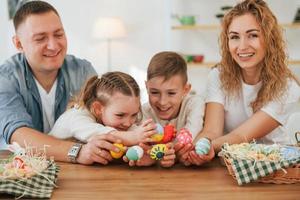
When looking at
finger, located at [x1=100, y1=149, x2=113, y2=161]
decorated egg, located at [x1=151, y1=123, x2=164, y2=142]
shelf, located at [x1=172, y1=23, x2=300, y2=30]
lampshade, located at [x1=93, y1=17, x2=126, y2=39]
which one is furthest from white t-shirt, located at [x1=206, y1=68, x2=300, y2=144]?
lampshade, located at [x1=93, y1=17, x2=126, y2=39]

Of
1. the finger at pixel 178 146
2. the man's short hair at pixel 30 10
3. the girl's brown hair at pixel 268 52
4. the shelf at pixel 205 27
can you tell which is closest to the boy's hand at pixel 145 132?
the finger at pixel 178 146

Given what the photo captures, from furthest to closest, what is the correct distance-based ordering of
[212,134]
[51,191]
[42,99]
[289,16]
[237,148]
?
[289,16]
[42,99]
[212,134]
[237,148]
[51,191]

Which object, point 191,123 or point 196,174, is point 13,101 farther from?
point 196,174

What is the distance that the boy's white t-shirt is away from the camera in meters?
2.00

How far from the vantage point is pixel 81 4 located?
571 cm

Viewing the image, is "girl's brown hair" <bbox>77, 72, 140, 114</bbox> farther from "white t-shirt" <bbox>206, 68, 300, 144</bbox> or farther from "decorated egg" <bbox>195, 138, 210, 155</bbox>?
"white t-shirt" <bbox>206, 68, 300, 144</bbox>

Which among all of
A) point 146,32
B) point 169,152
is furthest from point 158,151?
point 146,32

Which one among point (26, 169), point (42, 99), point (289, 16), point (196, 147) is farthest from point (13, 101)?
point (289, 16)

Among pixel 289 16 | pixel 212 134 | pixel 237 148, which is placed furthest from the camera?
pixel 289 16

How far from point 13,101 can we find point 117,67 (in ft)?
12.7

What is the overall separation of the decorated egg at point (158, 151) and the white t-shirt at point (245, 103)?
0.61m

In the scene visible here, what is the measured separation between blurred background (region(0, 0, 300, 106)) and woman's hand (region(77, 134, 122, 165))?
13.0ft

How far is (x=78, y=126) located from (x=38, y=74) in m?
0.60

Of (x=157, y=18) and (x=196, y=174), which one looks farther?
(x=157, y=18)
